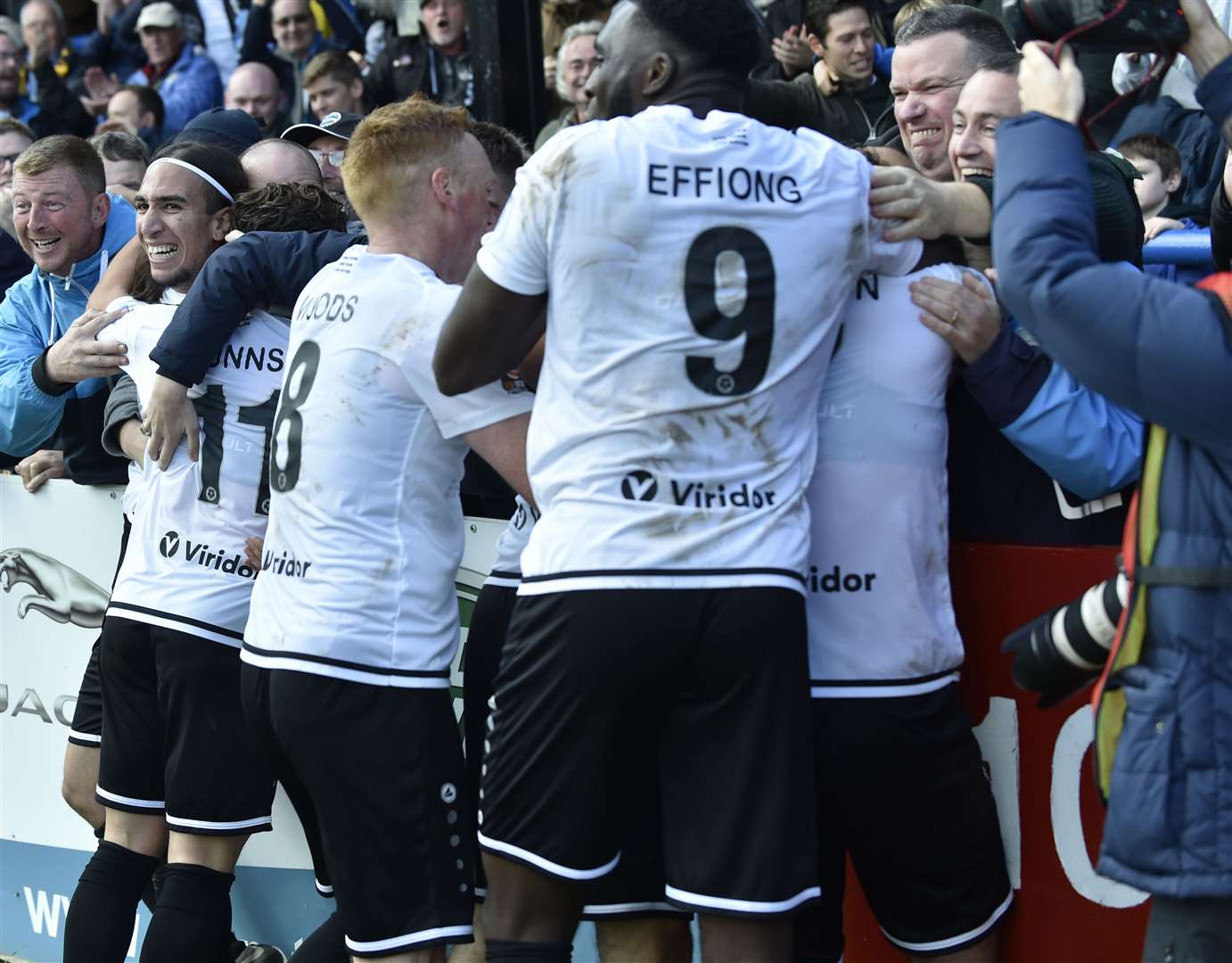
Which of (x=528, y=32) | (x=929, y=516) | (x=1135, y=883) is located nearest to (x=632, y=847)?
(x=929, y=516)

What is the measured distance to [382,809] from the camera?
3.29m

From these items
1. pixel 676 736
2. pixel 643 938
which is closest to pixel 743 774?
pixel 676 736

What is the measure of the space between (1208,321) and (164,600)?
2.77m

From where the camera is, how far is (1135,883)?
8.27 ft

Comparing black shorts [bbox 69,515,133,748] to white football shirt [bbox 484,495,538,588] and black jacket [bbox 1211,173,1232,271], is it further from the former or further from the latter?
black jacket [bbox 1211,173,1232,271]

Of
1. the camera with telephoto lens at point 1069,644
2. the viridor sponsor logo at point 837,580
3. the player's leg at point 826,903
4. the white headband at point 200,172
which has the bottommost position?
the player's leg at point 826,903

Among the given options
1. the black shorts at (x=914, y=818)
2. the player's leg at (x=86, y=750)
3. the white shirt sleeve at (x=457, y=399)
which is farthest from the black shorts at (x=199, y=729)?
the black shorts at (x=914, y=818)

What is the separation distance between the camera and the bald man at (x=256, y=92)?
9383 mm

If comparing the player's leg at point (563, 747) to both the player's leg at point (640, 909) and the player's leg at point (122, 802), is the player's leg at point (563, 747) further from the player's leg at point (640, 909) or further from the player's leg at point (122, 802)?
the player's leg at point (122, 802)

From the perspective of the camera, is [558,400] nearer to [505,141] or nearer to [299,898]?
[505,141]

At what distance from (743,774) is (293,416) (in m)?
1.30

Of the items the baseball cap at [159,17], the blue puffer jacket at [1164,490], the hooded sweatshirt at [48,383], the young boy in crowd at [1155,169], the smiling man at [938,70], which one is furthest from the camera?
the baseball cap at [159,17]

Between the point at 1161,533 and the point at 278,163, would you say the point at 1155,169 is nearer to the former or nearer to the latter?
the point at 278,163

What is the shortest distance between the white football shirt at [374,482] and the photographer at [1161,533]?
118 centimetres
